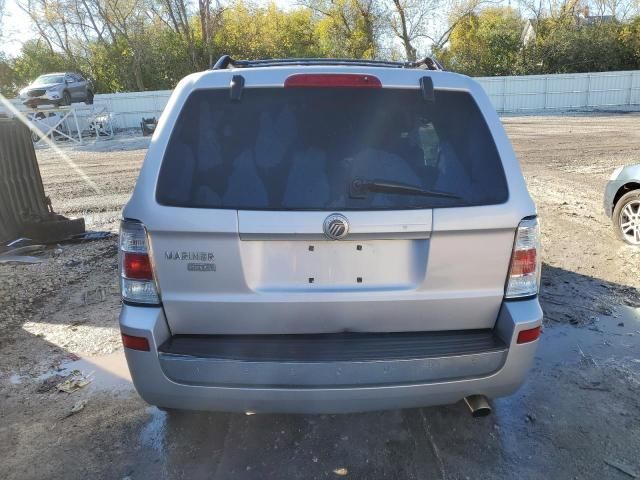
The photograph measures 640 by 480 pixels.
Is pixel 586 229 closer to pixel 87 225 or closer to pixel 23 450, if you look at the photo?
pixel 23 450

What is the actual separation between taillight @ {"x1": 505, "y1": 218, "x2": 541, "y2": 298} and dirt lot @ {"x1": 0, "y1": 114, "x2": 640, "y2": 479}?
101cm

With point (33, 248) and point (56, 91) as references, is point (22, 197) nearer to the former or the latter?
point (33, 248)

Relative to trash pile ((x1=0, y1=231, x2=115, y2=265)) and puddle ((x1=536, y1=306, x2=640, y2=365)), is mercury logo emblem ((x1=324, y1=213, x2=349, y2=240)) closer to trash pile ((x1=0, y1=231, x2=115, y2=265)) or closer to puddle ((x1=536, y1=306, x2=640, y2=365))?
puddle ((x1=536, y1=306, x2=640, y2=365))

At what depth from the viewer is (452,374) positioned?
235 centimetres

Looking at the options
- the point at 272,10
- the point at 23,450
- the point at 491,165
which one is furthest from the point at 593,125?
the point at 272,10

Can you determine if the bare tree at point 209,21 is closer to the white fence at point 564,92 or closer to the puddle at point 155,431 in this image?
the white fence at point 564,92

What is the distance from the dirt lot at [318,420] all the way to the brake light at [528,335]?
0.79 metres

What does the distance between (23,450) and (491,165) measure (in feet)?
10.2

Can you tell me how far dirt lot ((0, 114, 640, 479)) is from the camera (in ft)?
8.95

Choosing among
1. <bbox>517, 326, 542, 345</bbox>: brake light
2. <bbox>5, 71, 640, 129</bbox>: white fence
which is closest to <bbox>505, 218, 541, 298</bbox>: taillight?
<bbox>517, 326, 542, 345</bbox>: brake light

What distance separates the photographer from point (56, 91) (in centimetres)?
2573

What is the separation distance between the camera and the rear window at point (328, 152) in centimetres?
231

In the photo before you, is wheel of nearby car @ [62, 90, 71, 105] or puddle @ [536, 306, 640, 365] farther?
wheel of nearby car @ [62, 90, 71, 105]

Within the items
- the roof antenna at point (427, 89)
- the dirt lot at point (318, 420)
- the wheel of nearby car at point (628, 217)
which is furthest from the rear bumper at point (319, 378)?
the wheel of nearby car at point (628, 217)
